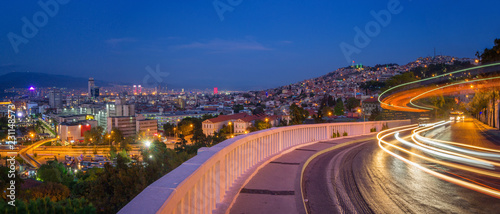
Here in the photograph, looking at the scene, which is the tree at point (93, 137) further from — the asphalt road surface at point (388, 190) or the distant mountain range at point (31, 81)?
the asphalt road surface at point (388, 190)

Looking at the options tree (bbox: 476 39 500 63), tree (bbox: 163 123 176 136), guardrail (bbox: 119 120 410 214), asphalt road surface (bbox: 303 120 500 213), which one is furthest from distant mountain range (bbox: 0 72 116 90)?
tree (bbox: 476 39 500 63)

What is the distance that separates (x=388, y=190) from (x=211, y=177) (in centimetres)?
333

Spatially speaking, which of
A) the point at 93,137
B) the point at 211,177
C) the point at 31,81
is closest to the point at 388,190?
the point at 211,177

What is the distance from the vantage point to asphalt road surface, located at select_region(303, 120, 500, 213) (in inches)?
163

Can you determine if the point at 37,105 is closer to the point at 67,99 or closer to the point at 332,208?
the point at 67,99

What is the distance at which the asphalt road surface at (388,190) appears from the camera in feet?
13.6

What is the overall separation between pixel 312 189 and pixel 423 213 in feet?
5.48

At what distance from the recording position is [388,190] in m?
5.08

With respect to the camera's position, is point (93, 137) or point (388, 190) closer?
point (388, 190)

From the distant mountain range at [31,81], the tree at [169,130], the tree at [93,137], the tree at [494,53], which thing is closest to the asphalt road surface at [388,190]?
the tree at [494,53]

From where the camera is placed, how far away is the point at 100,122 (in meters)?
140

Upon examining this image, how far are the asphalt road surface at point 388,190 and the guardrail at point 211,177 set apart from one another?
1.06 m

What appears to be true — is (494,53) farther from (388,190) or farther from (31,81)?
(31,81)

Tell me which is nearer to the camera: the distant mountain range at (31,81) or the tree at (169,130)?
the distant mountain range at (31,81)
